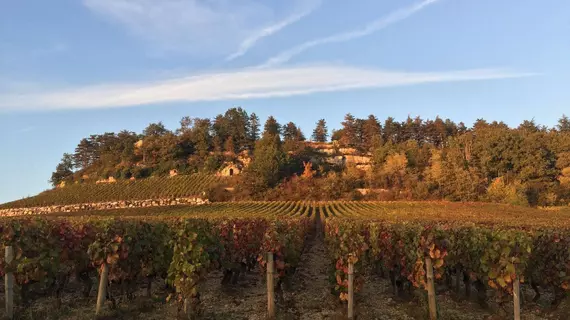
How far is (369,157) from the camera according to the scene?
3359 inches

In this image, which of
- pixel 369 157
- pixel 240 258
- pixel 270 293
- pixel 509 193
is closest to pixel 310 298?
pixel 270 293

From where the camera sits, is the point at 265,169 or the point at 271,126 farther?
the point at 271,126

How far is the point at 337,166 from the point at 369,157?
9.14 meters

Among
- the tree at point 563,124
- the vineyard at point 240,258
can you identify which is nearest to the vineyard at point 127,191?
the vineyard at point 240,258

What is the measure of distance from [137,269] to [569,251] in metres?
9.99

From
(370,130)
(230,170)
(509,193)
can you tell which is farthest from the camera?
(370,130)

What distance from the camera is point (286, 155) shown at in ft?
237

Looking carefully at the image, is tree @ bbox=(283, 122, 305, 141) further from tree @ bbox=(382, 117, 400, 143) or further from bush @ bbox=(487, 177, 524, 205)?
bush @ bbox=(487, 177, 524, 205)

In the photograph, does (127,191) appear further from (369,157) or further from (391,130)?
(391,130)

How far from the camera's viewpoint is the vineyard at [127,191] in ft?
200

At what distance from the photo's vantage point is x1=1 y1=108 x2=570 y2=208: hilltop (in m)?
59.4

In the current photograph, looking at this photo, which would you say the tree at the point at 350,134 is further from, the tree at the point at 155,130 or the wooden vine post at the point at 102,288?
the wooden vine post at the point at 102,288

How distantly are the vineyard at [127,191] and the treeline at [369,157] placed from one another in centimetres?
539

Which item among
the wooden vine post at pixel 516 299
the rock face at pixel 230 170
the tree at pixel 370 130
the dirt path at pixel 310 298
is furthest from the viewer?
the tree at pixel 370 130
